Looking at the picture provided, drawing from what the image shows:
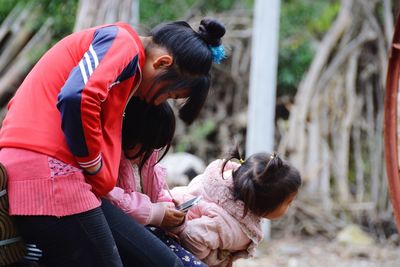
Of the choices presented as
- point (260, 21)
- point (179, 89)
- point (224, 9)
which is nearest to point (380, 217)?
point (260, 21)

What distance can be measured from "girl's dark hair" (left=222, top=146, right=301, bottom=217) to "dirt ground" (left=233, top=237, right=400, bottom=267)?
2866mm

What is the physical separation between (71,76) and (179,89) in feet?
1.31

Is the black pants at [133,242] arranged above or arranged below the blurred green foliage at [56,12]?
above

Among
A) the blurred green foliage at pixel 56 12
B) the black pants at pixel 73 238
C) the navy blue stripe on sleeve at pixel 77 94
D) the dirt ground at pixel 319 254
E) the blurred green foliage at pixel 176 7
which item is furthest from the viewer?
the blurred green foliage at pixel 176 7

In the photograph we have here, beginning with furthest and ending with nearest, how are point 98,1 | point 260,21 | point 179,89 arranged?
point 260,21 → point 98,1 → point 179,89

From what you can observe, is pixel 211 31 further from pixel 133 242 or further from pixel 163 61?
pixel 133 242

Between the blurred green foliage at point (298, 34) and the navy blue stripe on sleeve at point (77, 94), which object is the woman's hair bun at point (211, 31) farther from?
the blurred green foliage at point (298, 34)

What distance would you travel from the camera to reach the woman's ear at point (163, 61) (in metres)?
2.25

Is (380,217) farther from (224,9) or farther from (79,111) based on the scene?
(79,111)

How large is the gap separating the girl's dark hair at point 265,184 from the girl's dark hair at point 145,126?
34cm

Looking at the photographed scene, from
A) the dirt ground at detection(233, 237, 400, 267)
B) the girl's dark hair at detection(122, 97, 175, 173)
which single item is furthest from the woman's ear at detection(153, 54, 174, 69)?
the dirt ground at detection(233, 237, 400, 267)

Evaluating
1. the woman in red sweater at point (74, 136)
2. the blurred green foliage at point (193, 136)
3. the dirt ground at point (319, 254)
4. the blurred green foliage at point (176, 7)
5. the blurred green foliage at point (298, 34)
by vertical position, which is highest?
the woman in red sweater at point (74, 136)

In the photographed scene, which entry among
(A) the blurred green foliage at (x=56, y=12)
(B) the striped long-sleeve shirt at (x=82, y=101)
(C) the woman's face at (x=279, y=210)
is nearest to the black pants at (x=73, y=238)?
(B) the striped long-sleeve shirt at (x=82, y=101)

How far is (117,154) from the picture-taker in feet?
7.35
